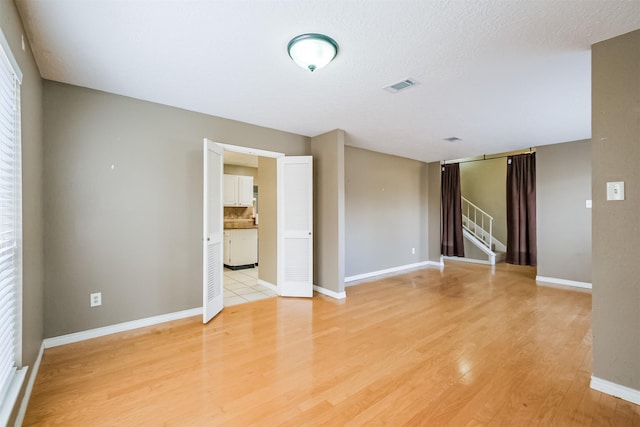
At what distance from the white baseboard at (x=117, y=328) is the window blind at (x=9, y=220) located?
1028 millimetres

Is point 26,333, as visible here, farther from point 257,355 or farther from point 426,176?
point 426,176

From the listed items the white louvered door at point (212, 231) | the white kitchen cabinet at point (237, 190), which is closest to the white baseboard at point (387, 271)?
the white louvered door at point (212, 231)

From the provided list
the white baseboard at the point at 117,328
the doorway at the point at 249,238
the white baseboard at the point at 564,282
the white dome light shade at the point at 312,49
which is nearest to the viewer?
the white dome light shade at the point at 312,49

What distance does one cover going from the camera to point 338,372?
2184 mm

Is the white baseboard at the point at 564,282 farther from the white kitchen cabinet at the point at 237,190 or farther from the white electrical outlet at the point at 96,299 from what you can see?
the white electrical outlet at the point at 96,299

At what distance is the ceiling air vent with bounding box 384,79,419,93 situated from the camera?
2.64 m

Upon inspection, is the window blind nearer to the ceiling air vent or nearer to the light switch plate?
the ceiling air vent

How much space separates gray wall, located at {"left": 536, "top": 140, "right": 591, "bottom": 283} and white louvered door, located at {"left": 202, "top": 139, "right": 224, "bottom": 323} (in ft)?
18.2

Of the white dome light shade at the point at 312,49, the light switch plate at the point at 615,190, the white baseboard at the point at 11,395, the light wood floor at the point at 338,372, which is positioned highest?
the white dome light shade at the point at 312,49

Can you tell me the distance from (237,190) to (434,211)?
483cm

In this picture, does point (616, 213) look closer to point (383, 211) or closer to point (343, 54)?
point (343, 54)

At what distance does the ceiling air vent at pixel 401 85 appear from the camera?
264cm

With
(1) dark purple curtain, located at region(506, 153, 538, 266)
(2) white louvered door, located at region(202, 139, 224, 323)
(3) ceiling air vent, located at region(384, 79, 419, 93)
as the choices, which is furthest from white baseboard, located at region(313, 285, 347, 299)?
(1) dark purple curtain, located at region(506, 153, 538, 266)

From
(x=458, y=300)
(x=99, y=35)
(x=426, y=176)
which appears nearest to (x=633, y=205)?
(x=458, y=300)
